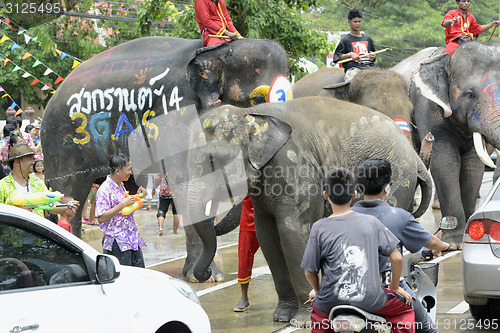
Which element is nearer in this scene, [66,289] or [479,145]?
[66,289]

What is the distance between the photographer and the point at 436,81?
438 inches

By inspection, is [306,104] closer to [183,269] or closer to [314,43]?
[183,269]

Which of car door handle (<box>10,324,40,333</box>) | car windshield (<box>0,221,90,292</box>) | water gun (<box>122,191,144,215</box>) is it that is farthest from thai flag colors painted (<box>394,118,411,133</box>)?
car door handle (<box>10,324,40,333</box>)

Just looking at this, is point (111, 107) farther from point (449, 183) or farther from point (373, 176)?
point (373, 176)

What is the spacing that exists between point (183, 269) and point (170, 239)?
3.79m

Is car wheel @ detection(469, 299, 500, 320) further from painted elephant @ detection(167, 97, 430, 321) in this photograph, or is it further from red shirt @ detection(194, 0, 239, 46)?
red shirt @ detection(194, 0, 239, 46)

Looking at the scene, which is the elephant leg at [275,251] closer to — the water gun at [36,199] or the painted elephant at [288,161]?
the painted elephant at [288,161]

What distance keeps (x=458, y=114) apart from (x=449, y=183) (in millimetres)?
957

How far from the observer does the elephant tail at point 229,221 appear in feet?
29.0

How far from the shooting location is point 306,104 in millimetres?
7398

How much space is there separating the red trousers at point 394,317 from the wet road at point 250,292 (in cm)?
102

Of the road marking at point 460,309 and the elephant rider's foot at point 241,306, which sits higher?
the elephant rider's foot at point 241,306

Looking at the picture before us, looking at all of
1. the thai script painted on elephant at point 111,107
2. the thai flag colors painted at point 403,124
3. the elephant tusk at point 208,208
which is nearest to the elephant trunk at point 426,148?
the thai flag colors painted at point 403,124

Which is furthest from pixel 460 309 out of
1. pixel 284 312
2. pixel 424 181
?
pixel 284 312
